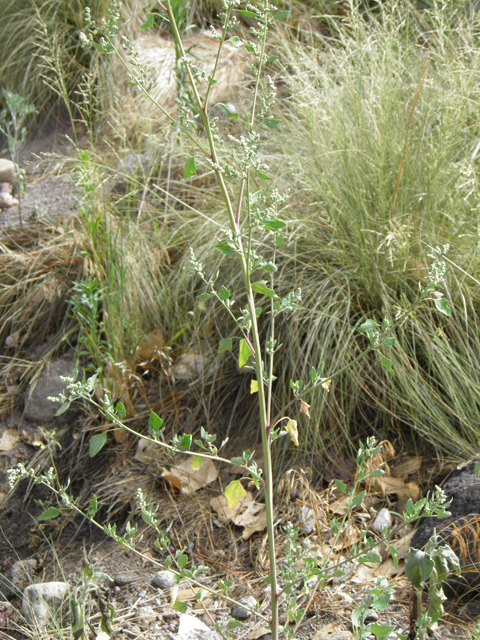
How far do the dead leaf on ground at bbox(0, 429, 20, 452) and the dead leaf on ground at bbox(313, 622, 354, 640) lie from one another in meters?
1.59

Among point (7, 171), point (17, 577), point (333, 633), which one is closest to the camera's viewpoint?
point (333, 633)

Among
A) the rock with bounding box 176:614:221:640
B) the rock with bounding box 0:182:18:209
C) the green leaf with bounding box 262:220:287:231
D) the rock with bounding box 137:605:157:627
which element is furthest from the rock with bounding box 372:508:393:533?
the rock with bounding box 0:182:18:209

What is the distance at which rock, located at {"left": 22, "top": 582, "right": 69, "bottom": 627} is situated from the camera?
172 cm

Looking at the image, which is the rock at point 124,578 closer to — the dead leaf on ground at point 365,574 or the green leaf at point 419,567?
the dead leaf on ground at point 365,574

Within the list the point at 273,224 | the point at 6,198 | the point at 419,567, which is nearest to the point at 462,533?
the point at 419,567

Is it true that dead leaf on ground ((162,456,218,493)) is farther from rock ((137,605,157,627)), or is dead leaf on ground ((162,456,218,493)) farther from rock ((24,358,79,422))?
rock ((24,358,79,422))

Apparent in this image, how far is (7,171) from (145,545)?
272cm

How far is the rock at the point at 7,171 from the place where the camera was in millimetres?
3732

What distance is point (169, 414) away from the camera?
2.34 metres

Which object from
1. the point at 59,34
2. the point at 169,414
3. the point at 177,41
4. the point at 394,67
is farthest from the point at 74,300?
the point at 59,34

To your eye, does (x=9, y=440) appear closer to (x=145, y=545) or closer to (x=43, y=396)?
(x=43, y=396)

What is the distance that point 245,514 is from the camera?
200 cm

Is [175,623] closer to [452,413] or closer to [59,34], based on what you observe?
[452,413]

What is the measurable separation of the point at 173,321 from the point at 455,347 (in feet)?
3.75
